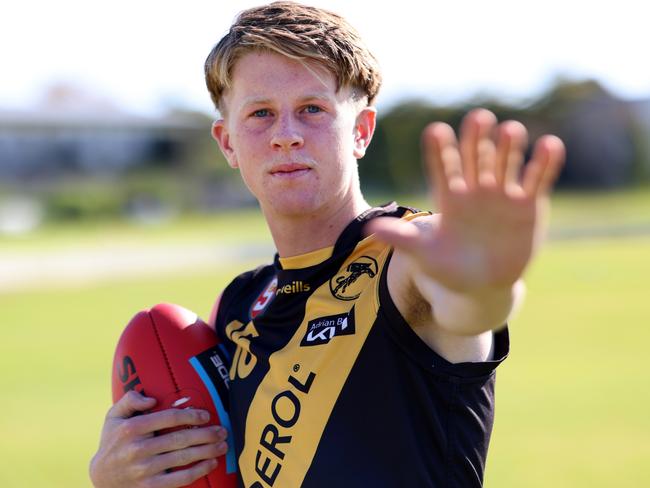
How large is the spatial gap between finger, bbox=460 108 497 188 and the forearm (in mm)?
222

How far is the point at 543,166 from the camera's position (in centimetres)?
141

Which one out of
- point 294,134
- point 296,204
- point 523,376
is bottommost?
point 523,376

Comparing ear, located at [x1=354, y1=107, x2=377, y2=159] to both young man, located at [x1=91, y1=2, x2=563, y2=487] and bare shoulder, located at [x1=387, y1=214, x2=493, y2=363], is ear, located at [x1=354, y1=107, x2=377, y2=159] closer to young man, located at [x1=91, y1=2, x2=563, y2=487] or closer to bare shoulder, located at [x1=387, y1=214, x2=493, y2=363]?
young man, located at [x1=91, y1=2, x2=563, y2=487]

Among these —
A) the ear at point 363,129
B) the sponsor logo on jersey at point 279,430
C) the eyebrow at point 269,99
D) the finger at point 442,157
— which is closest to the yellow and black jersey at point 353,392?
the sponsor logo on jersey at point 279,430

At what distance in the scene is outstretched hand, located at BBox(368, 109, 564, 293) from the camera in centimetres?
143

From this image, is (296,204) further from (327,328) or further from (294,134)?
(327,328)

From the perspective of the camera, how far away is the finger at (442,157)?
1.45m


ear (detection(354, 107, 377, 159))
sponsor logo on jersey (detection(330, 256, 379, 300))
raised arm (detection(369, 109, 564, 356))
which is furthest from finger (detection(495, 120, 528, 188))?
ear (detection(354, 107, 377, 159))

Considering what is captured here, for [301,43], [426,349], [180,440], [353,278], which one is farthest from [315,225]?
[180,440]

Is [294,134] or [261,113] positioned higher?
[261,113]

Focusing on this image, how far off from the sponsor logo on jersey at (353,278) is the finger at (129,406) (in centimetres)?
69

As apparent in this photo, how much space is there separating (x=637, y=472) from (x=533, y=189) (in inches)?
177

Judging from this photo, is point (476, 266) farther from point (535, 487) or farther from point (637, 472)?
point (637, 472)

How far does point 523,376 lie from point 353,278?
659cm
